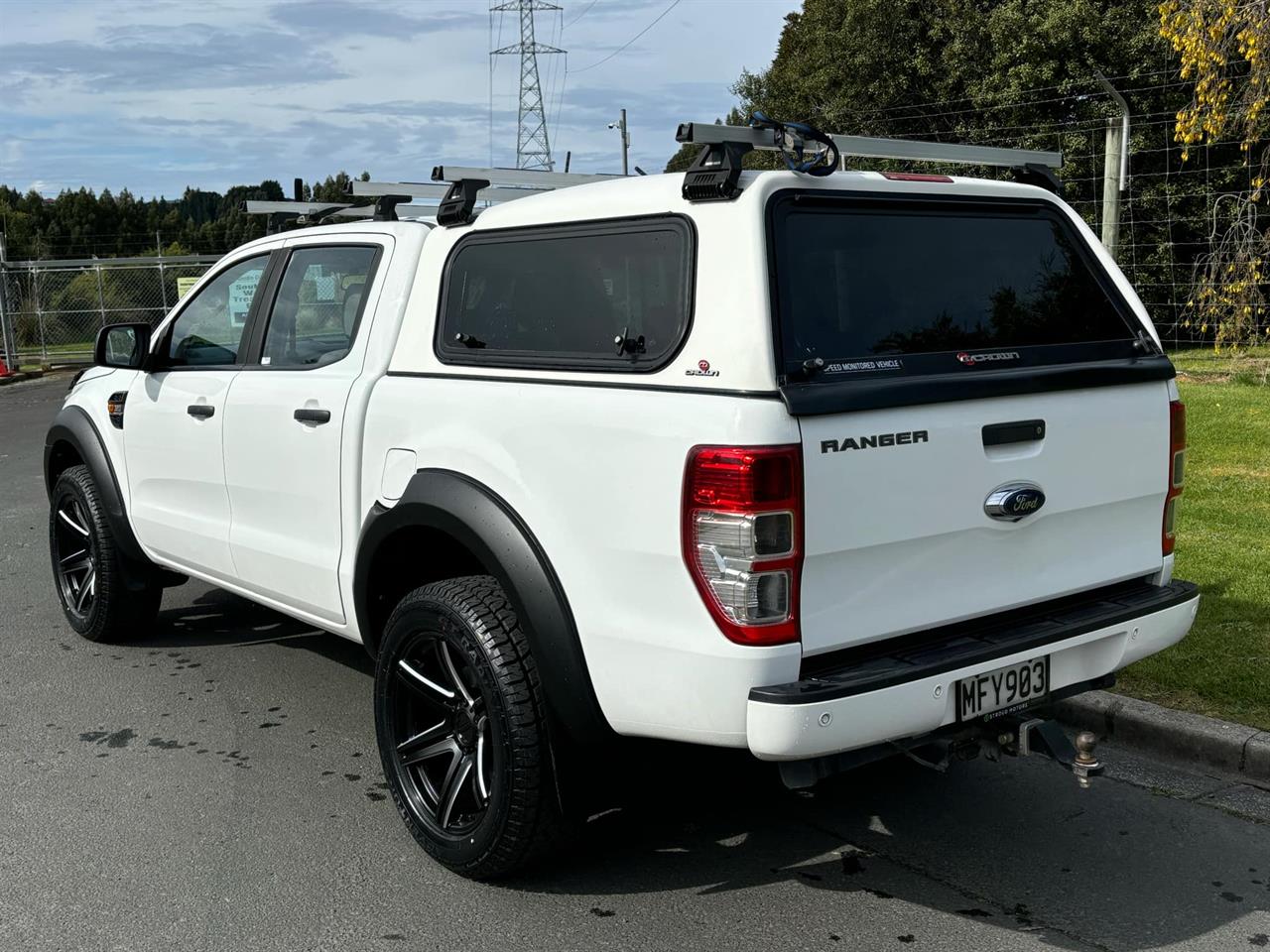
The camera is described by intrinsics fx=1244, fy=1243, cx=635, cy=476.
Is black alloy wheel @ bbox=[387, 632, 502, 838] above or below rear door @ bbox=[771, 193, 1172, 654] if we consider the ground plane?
below

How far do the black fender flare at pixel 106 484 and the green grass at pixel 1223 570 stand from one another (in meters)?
4.32

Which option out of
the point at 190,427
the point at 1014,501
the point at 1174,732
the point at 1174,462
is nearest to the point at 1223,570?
the point at 1174,732

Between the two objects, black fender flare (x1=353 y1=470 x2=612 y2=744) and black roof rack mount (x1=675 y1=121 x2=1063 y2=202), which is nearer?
black roof rack mount (x1=675 y1=121 x2=1063 y2=202)

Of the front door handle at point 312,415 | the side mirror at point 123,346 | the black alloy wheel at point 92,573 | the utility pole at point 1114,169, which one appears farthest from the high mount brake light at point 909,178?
the utility pole at point 1114,169

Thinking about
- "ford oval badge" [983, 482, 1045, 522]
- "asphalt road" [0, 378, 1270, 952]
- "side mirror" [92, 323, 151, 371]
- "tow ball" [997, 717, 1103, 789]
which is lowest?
"asphalt road" [0, 378, 1270, 952]

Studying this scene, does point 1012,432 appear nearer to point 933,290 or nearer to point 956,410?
point 956,410

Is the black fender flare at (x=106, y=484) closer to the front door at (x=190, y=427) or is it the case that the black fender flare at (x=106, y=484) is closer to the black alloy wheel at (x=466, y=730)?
the front door at (x=190, y=427)

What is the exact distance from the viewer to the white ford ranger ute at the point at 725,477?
2967mm

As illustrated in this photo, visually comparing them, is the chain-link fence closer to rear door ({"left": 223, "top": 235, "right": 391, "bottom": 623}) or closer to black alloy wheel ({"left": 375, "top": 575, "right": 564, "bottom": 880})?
rear door ({"left": 223, "top": 235, "right": 391, "bottom": 623})

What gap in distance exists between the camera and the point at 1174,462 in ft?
12.4

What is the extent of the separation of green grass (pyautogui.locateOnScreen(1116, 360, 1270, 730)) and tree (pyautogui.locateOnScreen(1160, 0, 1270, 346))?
4.83 ft

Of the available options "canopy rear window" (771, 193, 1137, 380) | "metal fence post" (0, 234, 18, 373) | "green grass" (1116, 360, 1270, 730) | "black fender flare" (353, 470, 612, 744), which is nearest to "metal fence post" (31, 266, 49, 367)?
"metal fence post" (0, 234, 18, 373)

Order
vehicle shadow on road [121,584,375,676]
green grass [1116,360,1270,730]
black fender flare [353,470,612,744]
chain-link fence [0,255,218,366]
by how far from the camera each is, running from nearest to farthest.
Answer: black fender flare [353,470,612,744] < green grass [1116,360,1270,730] < vehicle shadow on road [121,584,375,676] < chain-link fence [0,255,218,366]

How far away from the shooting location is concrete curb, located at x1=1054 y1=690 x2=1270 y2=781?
13.8 ft
